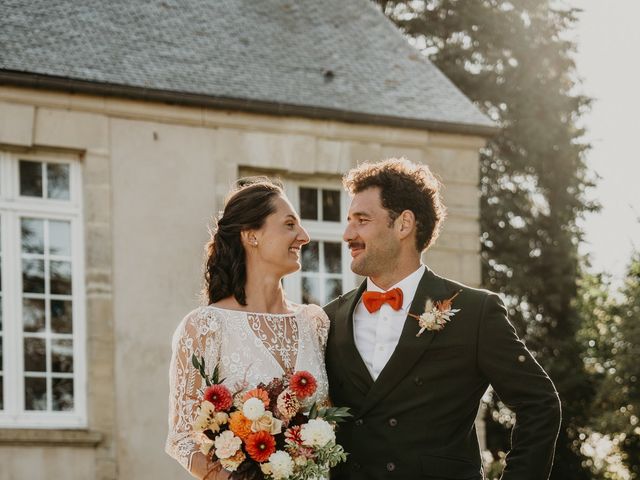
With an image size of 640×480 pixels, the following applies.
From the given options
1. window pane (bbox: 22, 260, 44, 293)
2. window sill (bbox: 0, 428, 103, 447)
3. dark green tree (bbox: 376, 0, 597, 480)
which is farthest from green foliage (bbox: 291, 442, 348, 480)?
dark green tree (bbox: 376, 0, 597, 480)

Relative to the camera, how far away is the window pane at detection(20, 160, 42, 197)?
10320mm

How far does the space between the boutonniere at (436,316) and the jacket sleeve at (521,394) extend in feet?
0.43

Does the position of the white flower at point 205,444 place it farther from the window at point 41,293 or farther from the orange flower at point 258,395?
the window at point 41,293

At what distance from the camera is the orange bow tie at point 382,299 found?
16.4 feet

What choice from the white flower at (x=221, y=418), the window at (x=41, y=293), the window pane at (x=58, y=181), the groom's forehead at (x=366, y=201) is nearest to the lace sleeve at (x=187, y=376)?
the white flower at (x=221, y=418)

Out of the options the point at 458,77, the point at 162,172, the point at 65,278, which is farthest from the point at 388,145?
the point at 458,77

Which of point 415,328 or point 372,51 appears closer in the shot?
point 415,328

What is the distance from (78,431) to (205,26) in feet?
13.8

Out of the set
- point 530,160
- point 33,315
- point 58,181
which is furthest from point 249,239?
point 530,160

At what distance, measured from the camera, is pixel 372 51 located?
12.9 metres

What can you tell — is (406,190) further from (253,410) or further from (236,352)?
(253,410)

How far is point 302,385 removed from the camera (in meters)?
4.65

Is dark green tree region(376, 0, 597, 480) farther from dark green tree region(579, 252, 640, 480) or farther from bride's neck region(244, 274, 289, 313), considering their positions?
bride's neck region(244, 274, 289, 313)

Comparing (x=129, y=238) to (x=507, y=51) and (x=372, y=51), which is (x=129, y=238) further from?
(x=507, y=51)
